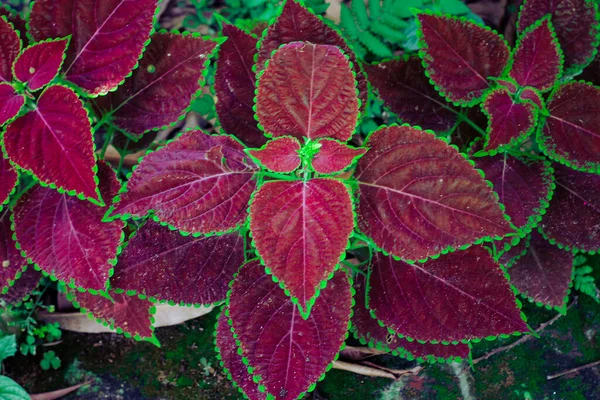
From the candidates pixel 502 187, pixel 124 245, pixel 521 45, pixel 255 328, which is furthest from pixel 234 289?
pixel 521 45

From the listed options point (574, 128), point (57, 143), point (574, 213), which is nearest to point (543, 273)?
point (574, 213)

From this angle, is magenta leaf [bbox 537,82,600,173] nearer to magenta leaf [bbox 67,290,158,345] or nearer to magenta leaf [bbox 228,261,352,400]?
magenta leaf [bbox 228,261,352,400]

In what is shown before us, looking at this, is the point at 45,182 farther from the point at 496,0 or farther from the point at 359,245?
the point at 496,0

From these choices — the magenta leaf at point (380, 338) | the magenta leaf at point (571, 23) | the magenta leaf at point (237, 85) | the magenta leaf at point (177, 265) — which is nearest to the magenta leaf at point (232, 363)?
the magenta leaf at point (177, 265)

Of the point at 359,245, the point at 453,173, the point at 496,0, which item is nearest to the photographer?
the point at 453,173

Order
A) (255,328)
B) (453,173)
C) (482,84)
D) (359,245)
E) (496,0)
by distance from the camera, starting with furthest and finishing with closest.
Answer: (496,0) → (359,245) → (482,84) → (255,328) → (453,173)

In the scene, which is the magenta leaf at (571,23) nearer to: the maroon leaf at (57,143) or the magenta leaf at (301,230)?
the magenta leaf at (301,230)

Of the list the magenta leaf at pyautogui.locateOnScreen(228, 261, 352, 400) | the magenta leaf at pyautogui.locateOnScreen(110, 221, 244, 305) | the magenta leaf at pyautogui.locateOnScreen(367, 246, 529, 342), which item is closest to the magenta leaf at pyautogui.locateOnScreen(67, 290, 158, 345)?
the magenta leaf at pyautogui.locateOnScreen(110, 221, 244, 305)
